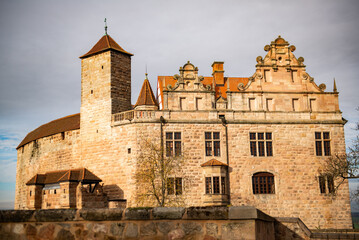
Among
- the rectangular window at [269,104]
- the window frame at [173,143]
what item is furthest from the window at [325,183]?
the window frame at [173,143]

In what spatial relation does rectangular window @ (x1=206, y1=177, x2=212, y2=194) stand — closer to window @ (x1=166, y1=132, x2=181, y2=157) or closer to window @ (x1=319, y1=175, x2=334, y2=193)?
window @ (x1=166, y1=132, x2=181, y2=157)

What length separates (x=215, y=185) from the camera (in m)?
→ 28.5

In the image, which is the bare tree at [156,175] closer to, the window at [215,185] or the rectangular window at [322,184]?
the window at [215,185]

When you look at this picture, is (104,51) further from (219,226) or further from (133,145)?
(219,226)

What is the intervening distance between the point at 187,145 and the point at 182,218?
22934mm

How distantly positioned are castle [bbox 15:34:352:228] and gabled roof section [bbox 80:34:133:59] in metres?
0.29

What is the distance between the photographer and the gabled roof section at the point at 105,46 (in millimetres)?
32500

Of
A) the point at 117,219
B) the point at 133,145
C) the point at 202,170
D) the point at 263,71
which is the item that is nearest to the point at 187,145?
the point at 202,170

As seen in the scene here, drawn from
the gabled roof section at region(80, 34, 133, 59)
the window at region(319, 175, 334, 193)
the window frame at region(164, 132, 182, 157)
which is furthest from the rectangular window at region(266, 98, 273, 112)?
the gabled roof section at region(80, 34, 133, 59)

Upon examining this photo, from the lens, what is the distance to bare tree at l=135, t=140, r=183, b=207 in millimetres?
27562

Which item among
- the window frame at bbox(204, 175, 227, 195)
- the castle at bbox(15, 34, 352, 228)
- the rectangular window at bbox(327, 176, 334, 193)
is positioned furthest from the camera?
the rectangular window at bbox(327, 176, 334, 193)

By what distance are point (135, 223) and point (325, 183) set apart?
26.4 metres

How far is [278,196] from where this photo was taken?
29.3 metres

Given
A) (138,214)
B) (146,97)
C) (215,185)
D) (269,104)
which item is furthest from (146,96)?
(138,214)
